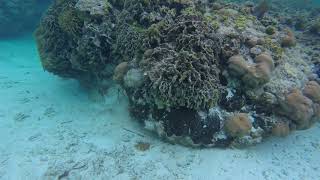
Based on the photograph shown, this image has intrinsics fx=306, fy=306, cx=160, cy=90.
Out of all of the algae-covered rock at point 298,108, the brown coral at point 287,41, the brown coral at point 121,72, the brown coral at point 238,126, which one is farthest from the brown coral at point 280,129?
the brown coral at point 121,72

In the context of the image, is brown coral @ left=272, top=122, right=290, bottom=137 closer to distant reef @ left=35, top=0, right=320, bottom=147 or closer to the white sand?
distant reef @ left=35, top=0, right=320, bottom=147

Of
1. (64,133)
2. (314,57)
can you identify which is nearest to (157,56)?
(64,133)

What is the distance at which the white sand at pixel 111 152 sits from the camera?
5703 mm

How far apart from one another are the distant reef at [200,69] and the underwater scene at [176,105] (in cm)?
2

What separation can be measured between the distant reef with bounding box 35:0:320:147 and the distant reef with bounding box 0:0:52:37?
873 centimetres

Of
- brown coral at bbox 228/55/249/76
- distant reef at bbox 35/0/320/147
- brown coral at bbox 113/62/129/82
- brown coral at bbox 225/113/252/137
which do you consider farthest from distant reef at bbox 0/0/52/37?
brown coral at bbox 225/113/252/137

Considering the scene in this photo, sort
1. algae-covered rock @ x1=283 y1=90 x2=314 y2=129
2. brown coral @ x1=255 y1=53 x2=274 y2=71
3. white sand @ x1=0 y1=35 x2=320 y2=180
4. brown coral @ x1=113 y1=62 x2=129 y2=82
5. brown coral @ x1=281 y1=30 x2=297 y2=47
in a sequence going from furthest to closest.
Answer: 1. brown coral @ x1=281 y1=30 x2=297 y2=47
2. brown coral @ x1=113 y1=62 x2=129 y2=82
3. brown coral @ x1=255 y1=53 x2=274 y2=71
4. algae-covered rock @ x1=283 y1=90 x2=314 y2=129
5. white sand @ x1=0 y1=35 x2=320 y2=180

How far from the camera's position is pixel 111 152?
6242 millimetres

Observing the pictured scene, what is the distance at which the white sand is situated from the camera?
5.70 metres

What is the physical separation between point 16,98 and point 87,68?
281 cm

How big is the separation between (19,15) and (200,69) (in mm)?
12513

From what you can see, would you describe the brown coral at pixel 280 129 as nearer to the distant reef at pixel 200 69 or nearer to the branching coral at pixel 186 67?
the distant reef at pixel 200 69

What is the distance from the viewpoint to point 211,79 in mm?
5977

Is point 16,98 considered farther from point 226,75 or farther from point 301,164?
point 301,164
